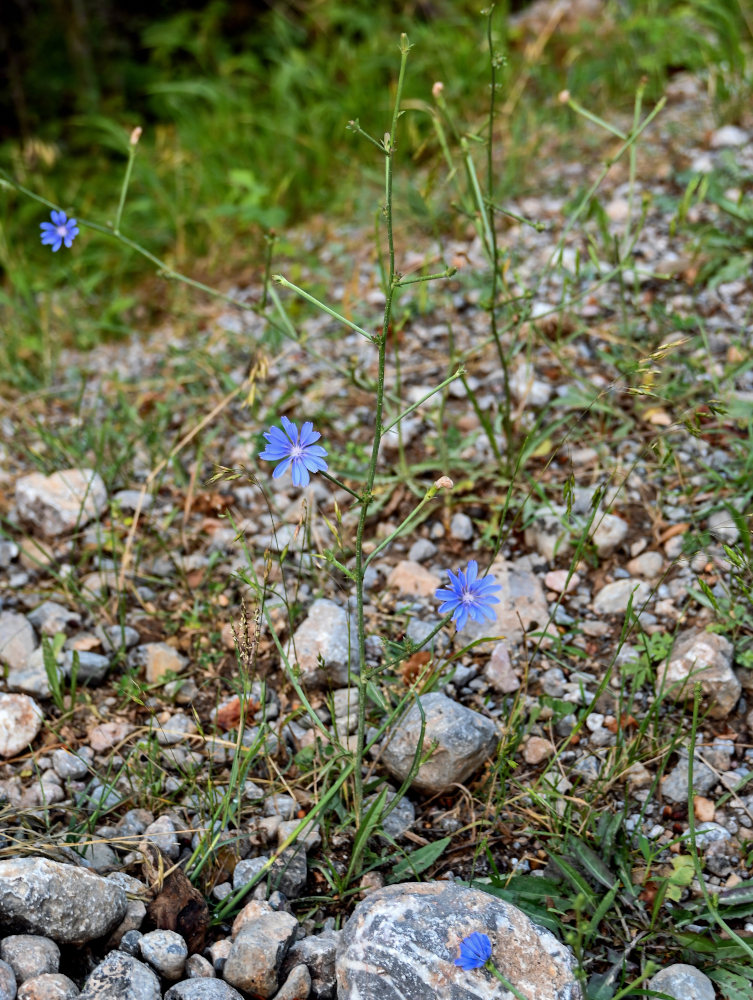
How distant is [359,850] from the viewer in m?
1.68

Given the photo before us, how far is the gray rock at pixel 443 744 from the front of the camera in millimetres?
1809

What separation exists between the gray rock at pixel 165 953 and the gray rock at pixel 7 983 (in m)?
0.21

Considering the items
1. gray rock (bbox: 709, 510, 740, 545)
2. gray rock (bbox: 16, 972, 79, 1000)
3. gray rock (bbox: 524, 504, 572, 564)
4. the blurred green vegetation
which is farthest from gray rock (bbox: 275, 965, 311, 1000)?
the blurred green vegetation

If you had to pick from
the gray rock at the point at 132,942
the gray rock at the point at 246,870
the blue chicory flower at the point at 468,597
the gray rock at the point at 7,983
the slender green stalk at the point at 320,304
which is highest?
the slender green stalk at the point at 320,304

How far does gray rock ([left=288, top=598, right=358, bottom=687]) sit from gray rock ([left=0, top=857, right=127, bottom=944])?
66 cm

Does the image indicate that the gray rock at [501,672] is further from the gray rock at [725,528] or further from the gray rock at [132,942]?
the gray rock at [132,942]

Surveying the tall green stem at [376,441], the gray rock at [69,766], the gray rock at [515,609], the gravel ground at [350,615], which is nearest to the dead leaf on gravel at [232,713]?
the gravel ground at [350,615]

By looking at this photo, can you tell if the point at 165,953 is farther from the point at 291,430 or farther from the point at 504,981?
the point at 291,430

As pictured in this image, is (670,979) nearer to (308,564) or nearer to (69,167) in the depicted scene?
(308,564)

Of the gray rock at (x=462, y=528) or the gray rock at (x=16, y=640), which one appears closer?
the gray rock at (x=16, y=640)

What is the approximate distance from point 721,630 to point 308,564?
995 mm

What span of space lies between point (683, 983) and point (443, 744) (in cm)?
58

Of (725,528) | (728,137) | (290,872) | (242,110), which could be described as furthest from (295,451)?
(242,110)

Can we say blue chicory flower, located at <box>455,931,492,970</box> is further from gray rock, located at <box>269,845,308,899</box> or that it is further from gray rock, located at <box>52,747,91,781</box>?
gray rock, located at <box>52,747,91,781</box>
